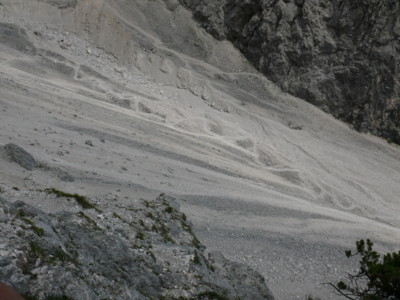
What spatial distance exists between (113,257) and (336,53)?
43874 mm

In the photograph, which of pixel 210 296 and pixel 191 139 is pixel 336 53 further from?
pixel 210 296

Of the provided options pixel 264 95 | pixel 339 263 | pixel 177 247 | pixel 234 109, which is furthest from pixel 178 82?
pixel 177 247

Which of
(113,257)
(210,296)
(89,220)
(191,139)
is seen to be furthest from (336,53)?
(113,257)

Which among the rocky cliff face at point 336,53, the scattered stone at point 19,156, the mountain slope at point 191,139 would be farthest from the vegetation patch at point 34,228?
the rocky cliff face at point 336,53

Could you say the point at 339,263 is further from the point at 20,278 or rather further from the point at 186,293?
the point at 20,278

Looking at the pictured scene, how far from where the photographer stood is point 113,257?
754cm

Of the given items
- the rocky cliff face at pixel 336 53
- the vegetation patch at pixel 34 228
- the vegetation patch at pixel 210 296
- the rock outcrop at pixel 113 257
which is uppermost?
the rocky cliff face at pixel 336 53

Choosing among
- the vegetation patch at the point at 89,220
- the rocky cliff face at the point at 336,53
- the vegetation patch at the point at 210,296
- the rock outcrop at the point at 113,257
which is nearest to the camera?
the rock outcrop at the point at 113,257

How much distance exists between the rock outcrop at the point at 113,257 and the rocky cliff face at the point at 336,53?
124 feet

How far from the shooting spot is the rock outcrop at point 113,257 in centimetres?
583

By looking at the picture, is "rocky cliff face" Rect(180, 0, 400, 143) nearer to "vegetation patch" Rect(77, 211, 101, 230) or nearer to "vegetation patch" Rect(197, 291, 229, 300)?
"vegetation patch" Rect(197, 291, 229, 300)

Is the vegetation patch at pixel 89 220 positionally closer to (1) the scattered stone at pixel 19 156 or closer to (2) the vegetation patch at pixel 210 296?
(2) the vegetation patch at pixel 210 296

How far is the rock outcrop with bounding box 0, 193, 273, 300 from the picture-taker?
5832 millimetres

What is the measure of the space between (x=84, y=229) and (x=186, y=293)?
2.21 metres
